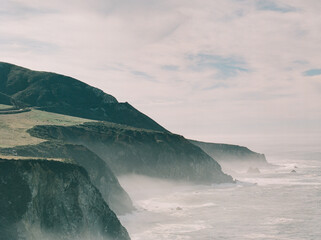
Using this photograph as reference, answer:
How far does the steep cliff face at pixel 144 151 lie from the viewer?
11738 cm

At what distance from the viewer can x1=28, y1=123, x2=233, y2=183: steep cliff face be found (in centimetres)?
11738

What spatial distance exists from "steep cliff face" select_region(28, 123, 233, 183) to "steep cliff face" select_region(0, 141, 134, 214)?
2412 cm

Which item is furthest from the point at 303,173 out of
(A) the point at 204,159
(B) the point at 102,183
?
(B) the point at 102,183

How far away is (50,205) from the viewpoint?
5112 centimetres

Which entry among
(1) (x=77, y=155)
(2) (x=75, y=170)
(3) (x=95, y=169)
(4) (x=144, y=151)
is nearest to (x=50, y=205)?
(2) (x=75, y=170)

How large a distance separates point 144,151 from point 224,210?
48.2 m

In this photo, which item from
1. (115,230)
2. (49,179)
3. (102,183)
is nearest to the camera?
(49,179)

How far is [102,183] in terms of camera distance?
273 ft

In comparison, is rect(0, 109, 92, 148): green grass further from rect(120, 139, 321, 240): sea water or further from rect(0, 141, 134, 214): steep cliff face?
rect(120, 139, 321, 240): sea water

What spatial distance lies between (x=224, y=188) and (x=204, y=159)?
59.9 feet

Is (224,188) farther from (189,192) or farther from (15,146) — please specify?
(15,146)

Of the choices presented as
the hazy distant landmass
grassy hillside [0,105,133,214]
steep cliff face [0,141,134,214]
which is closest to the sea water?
steep cliff face [0,141,134,214]

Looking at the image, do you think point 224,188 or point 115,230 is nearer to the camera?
point 115,230

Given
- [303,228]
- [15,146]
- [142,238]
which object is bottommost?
[142,238]
